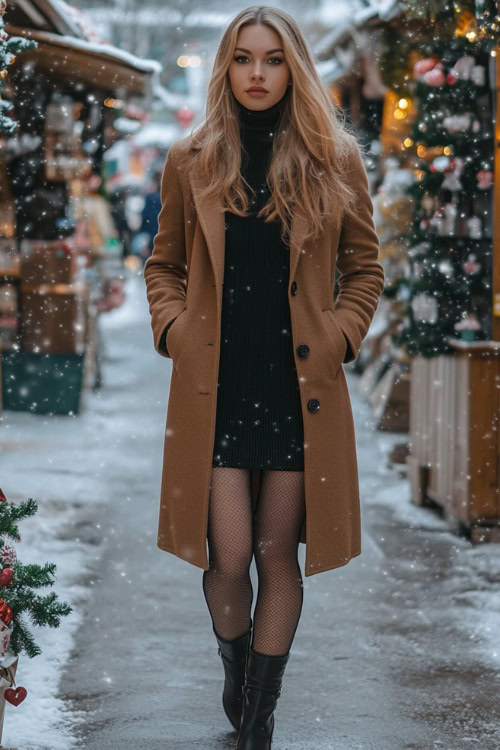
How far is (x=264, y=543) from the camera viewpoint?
3293 millimetres

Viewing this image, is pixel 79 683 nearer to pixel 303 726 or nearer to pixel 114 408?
pixel 303 726

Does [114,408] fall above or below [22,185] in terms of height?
below

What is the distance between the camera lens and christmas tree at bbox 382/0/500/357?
6.16 m

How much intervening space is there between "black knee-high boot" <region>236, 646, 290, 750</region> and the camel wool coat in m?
0.29

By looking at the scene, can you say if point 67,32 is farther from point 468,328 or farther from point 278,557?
point 278,557

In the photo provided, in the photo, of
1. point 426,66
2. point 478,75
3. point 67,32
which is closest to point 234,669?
point 478,75

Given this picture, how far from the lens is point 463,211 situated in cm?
644

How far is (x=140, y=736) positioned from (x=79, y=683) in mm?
530

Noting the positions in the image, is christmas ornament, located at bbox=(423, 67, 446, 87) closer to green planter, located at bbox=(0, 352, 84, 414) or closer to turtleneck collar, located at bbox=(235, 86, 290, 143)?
turtleneck collar, located at bbox=(235, 86, 290, 143)

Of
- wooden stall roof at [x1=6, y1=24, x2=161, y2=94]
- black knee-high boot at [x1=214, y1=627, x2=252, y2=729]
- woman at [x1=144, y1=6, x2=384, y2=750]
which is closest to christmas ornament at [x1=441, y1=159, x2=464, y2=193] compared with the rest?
wooden stall roof at [x1=6, y1=24, x2=161, y2=94]

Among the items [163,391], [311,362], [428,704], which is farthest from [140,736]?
[163,391]

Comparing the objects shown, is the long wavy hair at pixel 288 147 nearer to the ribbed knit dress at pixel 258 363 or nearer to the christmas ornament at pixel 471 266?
the ribbed knit dress at pixel 258 363

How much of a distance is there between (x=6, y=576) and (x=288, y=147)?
56.6 inches

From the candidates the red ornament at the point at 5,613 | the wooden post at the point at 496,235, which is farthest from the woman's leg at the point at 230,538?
the wooden post at the point at 496,235
